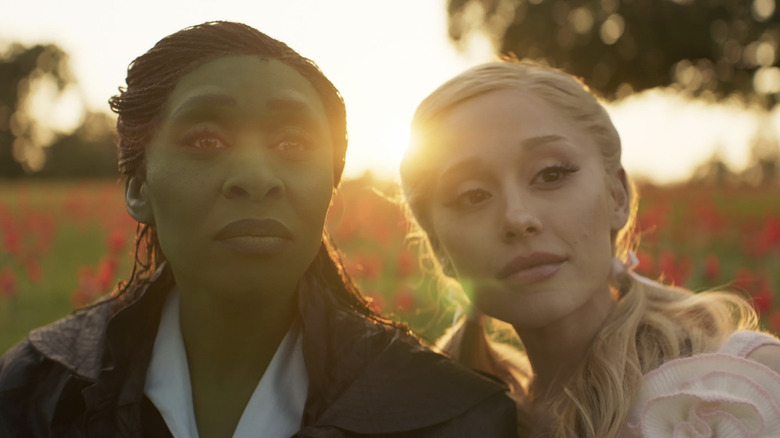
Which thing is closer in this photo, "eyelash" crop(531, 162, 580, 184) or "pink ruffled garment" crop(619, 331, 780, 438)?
"pink ruffled garment" crop(619, 331, 780, 438)

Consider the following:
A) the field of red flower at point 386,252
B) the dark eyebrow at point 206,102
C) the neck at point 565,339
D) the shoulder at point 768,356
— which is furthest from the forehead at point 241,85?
the shoulder at point 768,356

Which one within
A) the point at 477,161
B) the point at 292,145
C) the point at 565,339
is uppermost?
the point at 292,145

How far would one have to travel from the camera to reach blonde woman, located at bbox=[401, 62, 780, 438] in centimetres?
218

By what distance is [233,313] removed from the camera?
2172 millimetres

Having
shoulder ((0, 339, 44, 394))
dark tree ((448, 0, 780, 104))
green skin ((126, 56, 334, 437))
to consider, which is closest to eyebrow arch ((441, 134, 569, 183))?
green skin ((126, 56, 334, 437))

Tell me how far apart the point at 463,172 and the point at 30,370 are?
4.78 feet

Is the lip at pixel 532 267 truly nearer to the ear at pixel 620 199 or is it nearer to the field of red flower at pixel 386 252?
the ear at pixel 620 199

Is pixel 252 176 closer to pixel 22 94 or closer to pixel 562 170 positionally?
pixel 562 170

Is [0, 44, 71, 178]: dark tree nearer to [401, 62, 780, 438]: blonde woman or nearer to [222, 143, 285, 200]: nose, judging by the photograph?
[401, 62, 780, 438]: blonde woman

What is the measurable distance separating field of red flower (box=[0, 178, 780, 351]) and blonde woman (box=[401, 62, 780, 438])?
436 millimetres

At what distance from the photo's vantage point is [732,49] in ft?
Result: 51.3

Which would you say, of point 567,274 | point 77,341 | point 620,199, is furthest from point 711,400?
point 77,341

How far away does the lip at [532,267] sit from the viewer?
229 cm

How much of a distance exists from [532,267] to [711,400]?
Result: 611 mm
